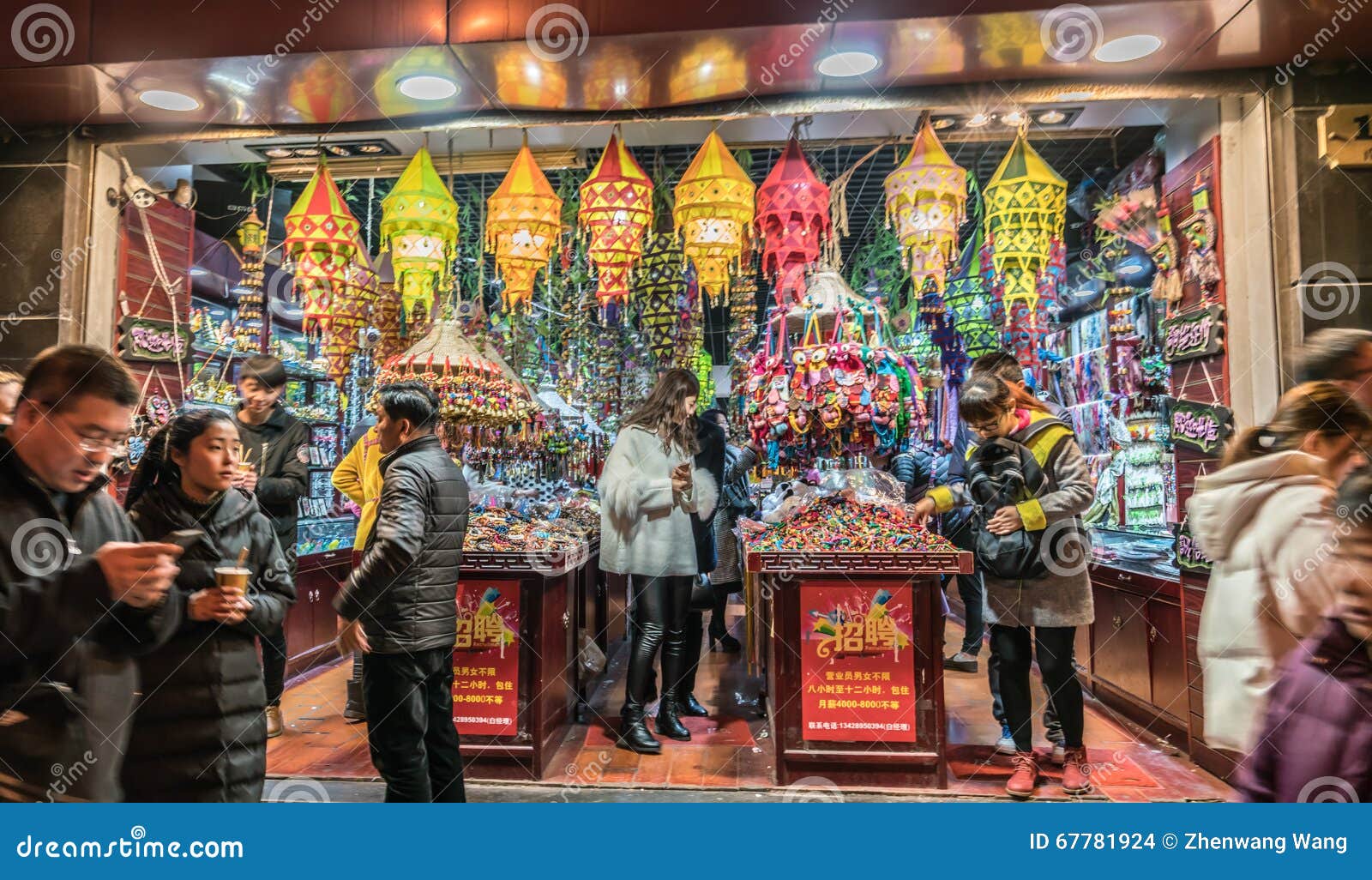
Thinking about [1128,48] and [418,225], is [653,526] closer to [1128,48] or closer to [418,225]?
[418,225]

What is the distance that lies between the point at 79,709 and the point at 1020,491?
2.90 m

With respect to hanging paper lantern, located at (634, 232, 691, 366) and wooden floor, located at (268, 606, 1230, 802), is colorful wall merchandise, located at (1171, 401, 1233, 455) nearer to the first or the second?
wooden floor, located at (268, 606, 1230, 802)

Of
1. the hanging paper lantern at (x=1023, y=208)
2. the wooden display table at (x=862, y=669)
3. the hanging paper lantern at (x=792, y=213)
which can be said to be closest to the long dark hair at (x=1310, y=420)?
the wooden display table at (x=862, y=669)

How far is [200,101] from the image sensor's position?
118 inches

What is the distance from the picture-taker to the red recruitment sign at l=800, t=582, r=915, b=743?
292 cm

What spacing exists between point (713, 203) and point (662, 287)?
1.57 metres

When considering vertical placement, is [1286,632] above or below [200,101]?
below

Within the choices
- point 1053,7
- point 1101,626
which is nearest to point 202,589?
point 1053,7

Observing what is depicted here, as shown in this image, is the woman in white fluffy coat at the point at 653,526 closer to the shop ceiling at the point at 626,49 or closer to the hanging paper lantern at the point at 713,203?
the hanging paper lantern at the point at 713,203

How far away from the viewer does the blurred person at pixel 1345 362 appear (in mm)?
1584

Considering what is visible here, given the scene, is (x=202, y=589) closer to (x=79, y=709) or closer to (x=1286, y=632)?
(x=79, y=709)

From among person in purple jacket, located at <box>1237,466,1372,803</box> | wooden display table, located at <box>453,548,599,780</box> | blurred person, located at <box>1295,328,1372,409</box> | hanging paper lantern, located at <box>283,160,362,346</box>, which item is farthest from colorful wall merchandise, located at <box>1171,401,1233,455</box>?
hanging paper lantern, located at <box>283,160,362,346</box>

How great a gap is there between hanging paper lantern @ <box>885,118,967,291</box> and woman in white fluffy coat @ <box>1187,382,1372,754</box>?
173 cm

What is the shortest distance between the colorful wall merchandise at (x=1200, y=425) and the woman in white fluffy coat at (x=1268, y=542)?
1649 mm
